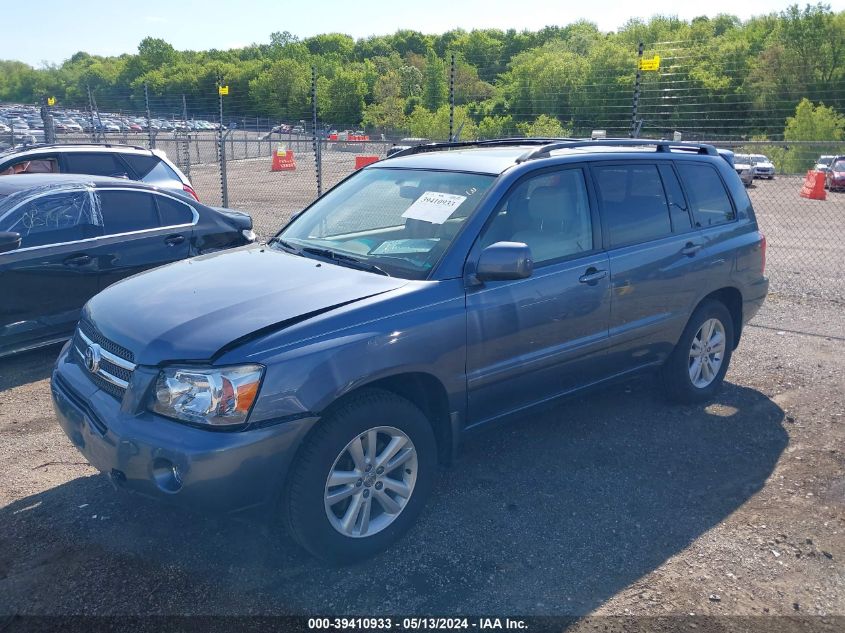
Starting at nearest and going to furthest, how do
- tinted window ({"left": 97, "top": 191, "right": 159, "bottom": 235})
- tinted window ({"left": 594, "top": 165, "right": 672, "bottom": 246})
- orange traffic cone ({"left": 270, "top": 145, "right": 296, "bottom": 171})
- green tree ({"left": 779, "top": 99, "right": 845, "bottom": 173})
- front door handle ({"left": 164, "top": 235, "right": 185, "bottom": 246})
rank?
tinted window ({"left": 594, "top": 165, "right": 672, "bottom": 246}) < tinted window ({"left": 97, "top": 191, "right": 159, "bottom": 235}) < front door handle ({"left": 164, "top": 235, "right": 185, "bottom": 246}) < green tree ({"left": 779, "top": 99, "right": 845, "bottom": 173}) < orange traffic cone ({"left": 270, "top": 145, "right": 296, "bottom": 171})

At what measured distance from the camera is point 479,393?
3.78 meters

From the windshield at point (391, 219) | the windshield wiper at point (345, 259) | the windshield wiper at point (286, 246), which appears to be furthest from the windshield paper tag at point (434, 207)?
the windshield wiper at point (286, 246)

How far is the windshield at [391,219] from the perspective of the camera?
3.85 m

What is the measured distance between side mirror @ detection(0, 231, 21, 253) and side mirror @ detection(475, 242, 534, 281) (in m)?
3.91

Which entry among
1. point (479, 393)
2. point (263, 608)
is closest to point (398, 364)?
point (479, 393)

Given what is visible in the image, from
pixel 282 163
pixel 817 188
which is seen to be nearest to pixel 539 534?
pixel 817 188

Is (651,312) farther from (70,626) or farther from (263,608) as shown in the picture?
(70,626)

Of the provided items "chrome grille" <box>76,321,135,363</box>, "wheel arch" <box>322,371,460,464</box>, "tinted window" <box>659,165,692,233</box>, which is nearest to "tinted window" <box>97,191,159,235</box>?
"chrome grille" <box>76,321,135,363</box>

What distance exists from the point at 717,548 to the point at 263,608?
2.16 metres

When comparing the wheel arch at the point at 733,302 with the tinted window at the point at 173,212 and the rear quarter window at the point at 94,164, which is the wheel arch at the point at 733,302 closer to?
the tinted window at the point at 173,212

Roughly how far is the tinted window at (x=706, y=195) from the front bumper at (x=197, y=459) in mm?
3383

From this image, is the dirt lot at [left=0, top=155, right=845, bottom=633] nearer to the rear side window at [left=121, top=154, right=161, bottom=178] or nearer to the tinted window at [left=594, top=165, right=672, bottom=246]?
the tinted window at [left=594, top=165, right=672, bottom=246]

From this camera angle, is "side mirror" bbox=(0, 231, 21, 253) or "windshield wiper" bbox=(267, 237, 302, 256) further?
"side mirror" bbox=(0, 231, 21, 253)

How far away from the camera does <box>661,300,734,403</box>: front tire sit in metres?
5.12
